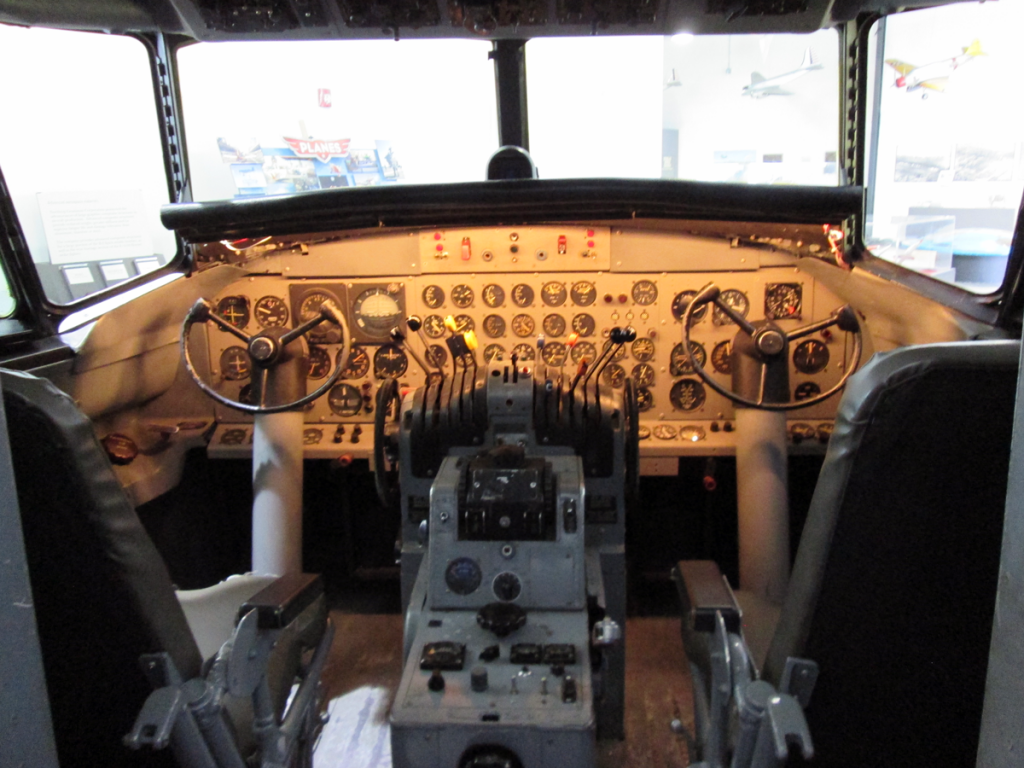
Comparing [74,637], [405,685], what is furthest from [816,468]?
[74,637]

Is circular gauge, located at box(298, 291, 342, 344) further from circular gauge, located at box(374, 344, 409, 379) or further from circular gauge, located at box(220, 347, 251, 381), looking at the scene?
circular gauge, located at box(220, 347, 251, 381)

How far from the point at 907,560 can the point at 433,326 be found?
2219 mm

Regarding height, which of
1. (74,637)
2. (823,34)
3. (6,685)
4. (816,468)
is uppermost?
(823,34)

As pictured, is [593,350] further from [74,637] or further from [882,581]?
[74,637]

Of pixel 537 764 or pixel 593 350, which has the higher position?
pixel 593 350

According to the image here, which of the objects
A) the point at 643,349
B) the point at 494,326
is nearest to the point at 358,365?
the point at 494,326

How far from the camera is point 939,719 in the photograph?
1.05 m

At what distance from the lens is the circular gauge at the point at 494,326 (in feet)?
9.61

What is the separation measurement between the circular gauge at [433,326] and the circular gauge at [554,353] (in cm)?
44

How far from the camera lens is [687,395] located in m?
2.92

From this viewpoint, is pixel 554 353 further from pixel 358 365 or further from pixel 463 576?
pixel 463 576

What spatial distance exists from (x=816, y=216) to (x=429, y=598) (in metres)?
1.60

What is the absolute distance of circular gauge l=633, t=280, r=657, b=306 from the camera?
285 cm

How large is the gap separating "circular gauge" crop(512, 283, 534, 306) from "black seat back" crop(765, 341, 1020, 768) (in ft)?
6.45
